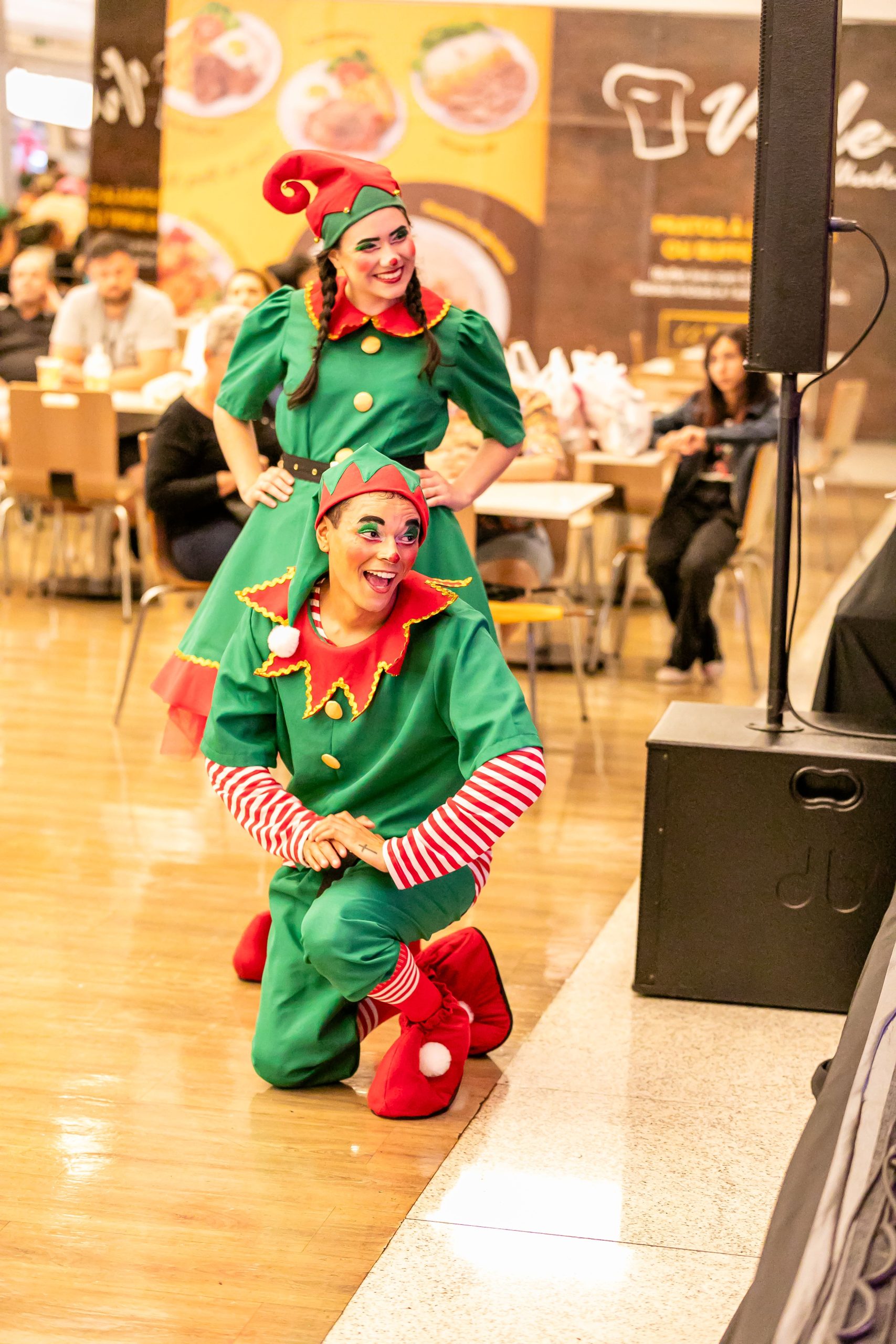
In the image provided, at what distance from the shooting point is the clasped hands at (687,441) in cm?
595

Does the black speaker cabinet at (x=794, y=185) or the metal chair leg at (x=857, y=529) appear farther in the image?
the metal chair leg at (x=857, y=529)

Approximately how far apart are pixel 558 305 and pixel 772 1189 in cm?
894

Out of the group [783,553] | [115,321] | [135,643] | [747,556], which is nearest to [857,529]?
[747,556]

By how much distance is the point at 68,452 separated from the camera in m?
6.44

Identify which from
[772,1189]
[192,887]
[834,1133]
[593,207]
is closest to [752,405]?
[192,887]

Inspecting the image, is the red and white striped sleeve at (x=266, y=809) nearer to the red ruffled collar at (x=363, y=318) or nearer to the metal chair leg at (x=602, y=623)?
the red ruffled collar at (x=363, y=318)

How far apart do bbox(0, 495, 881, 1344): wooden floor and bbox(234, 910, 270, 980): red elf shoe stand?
0.16ft

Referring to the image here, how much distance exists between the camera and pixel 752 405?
19.5 ft

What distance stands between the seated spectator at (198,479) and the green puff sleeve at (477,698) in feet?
7.19

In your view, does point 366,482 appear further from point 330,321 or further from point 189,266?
point 189,266

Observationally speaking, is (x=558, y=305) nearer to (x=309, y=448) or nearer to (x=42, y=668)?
(x=42, y=668)

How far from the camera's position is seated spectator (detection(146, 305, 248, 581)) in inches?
190

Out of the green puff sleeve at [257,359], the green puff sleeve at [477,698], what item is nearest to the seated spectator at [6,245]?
the green puff sleeve at [257,359]

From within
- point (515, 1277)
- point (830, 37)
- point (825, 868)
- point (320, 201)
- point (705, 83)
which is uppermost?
point (705, 83)
